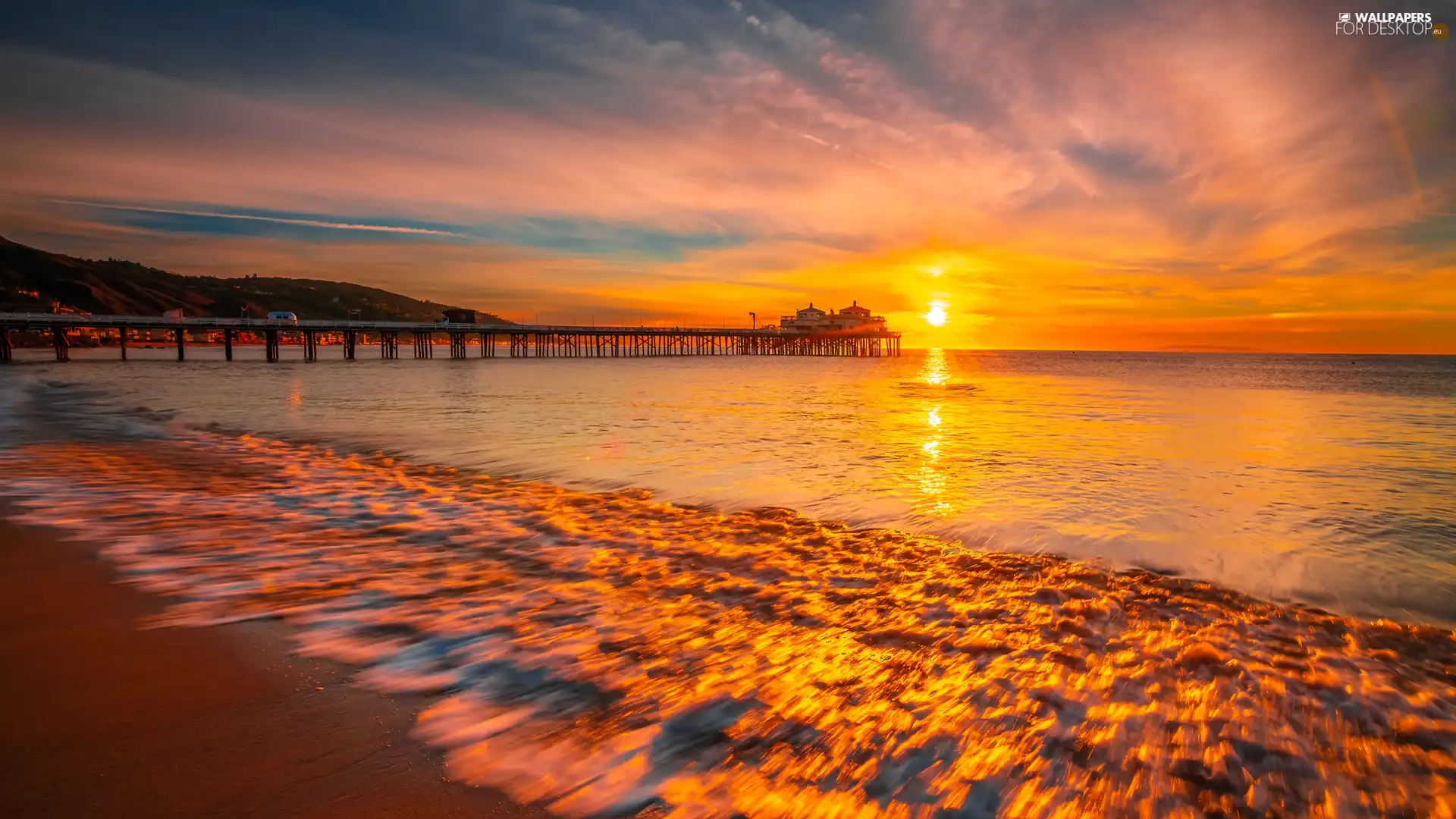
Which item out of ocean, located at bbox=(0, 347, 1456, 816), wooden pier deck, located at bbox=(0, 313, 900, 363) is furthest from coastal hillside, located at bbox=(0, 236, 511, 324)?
ocean, located at bbox=(0, 347, 1456, 816)

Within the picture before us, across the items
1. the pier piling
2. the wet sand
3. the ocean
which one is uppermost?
the pier piling

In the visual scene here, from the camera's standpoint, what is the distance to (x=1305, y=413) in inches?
898

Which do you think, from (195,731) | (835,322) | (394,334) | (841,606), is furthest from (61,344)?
(835,322)

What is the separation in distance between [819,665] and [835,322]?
135 metres

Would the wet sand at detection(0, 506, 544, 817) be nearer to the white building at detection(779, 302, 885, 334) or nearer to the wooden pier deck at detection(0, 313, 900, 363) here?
the wooden pier deck at detection(0, 313, 900, 363)

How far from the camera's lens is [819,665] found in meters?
3.43

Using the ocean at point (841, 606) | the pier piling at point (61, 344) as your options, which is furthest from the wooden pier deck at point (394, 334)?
the ocean at point (841, 606)

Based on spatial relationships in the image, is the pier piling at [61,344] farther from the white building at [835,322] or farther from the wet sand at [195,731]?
the white building at [835,322]

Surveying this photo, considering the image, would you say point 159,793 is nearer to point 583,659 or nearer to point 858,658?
point 583,659

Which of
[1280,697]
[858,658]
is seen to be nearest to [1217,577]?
[1280,697]

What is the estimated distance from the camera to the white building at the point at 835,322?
134 metres

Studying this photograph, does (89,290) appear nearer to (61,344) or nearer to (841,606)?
(61,344)

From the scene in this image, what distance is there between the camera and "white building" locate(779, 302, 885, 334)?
5271 inches

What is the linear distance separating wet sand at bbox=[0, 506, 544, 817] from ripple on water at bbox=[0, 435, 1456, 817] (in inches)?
7.7
